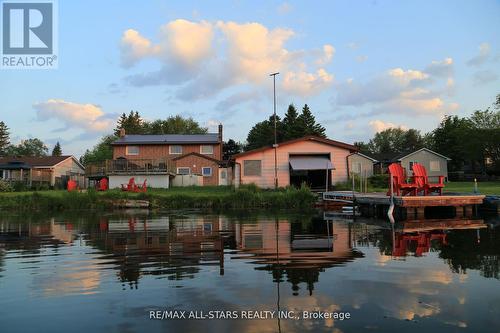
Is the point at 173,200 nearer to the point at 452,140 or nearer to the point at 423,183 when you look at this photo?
the point at 423,183

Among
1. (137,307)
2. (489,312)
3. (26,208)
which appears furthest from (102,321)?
(26,208)

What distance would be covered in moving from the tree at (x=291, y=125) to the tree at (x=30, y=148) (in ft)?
226

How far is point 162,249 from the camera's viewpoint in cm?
1171

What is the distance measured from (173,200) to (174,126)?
200 ft

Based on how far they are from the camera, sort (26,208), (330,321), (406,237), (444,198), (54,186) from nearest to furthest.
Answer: (330,321), (406,237), (444,198), (26,208), (54,186)

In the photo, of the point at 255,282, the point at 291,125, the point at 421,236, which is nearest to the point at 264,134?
the point at 291,125

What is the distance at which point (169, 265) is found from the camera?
9.35 metres

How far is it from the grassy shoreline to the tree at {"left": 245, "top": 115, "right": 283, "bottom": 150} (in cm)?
4118

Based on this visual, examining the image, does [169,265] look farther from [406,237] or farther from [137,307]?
[406,237]

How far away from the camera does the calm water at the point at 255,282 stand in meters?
5.57

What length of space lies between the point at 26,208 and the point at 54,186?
18722mm

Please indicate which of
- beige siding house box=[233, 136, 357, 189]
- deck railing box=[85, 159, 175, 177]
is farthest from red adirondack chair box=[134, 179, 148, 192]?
beige siding house box=[233, 136, 357, 189]

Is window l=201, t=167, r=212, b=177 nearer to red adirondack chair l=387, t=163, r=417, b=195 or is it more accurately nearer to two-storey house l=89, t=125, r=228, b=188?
two-storey house l=89, t=125, r=228, b=188

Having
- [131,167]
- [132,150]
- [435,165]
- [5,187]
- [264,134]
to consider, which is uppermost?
[264,134]
